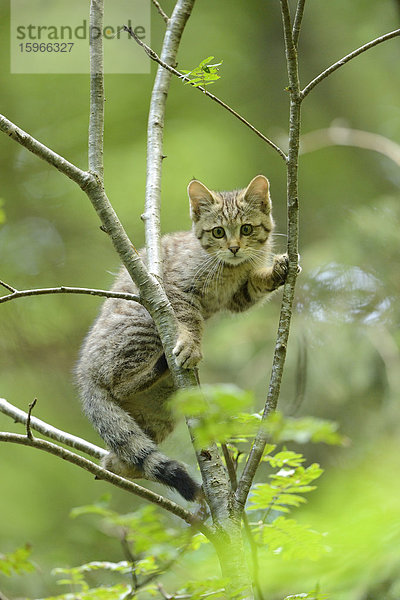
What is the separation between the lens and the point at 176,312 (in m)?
3.15

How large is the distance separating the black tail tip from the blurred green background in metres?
2.75

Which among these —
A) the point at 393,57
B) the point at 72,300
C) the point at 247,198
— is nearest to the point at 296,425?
the point at 247,198

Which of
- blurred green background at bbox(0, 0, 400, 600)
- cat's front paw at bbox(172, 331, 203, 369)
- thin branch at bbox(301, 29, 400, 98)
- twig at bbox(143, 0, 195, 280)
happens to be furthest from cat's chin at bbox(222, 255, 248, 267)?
blurred green background at bbox(0, 0, 400, 600)

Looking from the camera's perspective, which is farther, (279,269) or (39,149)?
(279,269)

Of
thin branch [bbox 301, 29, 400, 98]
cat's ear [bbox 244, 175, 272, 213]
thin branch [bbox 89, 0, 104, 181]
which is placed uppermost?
cat's ear [bbox 244, 175, 272, 213]

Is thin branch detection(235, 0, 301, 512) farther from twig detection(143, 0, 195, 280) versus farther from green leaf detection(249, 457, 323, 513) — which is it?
twig detection(143, 0, 195, 280)

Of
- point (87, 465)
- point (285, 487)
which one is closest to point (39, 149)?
point (87, 465)

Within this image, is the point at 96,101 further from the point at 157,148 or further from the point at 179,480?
the point at 179,480

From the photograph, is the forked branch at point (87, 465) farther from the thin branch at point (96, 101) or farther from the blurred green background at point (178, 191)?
the blurred green background at point (178, 191)

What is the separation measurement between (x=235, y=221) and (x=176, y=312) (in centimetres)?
72

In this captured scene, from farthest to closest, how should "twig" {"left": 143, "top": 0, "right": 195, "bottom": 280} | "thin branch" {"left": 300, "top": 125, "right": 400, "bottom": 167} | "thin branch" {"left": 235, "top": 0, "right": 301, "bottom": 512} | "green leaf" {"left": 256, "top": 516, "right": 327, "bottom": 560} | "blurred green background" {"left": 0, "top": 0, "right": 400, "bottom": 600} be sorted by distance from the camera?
"blurred green background" {"left": 0, "top": 0, "right": 400, "bottom": 600} < "thin branch" {"left": 300, "top": 125, "right": 400, "bottom": 167} < "twig" {"left": 143, "top": 0, "right": 195, "bottom": 280} < "thin branch" {"left": 235, "top": 0, "right": 301, "bottom": 512} < "green leaf" {"left": 256, "top": 516, "right": 327, "bottom": 560}

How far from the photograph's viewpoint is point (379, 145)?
4.17m

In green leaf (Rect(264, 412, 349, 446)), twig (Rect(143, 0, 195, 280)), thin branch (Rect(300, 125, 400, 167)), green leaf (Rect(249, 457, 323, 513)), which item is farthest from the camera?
thin branch (Rect(300, 125, 400, 167))

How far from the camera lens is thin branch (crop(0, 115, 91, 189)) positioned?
1959mm
